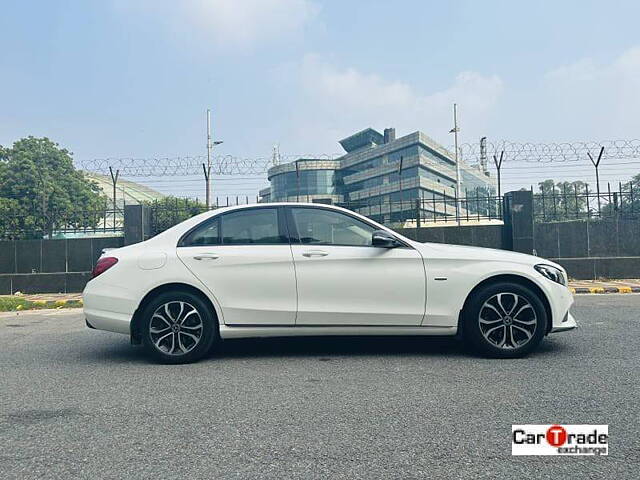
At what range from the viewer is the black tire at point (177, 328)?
496 centimetres

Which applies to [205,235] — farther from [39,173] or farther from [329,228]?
[39,173]

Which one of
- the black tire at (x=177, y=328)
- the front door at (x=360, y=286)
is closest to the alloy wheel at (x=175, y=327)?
the black tire at (x=177, y=328)

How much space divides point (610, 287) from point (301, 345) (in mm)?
8491

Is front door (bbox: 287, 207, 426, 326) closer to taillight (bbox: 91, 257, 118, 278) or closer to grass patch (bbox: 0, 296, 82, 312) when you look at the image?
taillight (bbox: 91, 257, 118, 278)

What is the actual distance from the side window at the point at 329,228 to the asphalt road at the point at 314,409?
3.67 ft

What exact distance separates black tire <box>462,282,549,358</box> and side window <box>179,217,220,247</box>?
249 cm

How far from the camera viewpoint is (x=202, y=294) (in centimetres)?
503

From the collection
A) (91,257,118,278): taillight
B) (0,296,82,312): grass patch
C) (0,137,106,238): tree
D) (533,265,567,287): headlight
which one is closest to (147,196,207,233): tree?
(0,296,82,312): grass patch

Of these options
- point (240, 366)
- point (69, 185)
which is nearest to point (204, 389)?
point (240, 366)

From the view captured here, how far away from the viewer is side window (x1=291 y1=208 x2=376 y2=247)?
16.8ft

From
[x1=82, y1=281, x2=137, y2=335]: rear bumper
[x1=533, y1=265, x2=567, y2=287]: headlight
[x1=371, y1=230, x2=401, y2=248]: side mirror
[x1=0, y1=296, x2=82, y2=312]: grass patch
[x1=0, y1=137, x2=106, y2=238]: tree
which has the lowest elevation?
[x1=0, y1=296, x2=82, y2=312]: grass patch

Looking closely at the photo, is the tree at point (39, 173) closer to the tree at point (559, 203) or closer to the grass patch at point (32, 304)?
the grass patch at point (32, 304)

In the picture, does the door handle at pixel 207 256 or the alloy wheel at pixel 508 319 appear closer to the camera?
the alloy wheel at pixel 508 319

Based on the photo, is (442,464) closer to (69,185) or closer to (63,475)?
(63,475)
